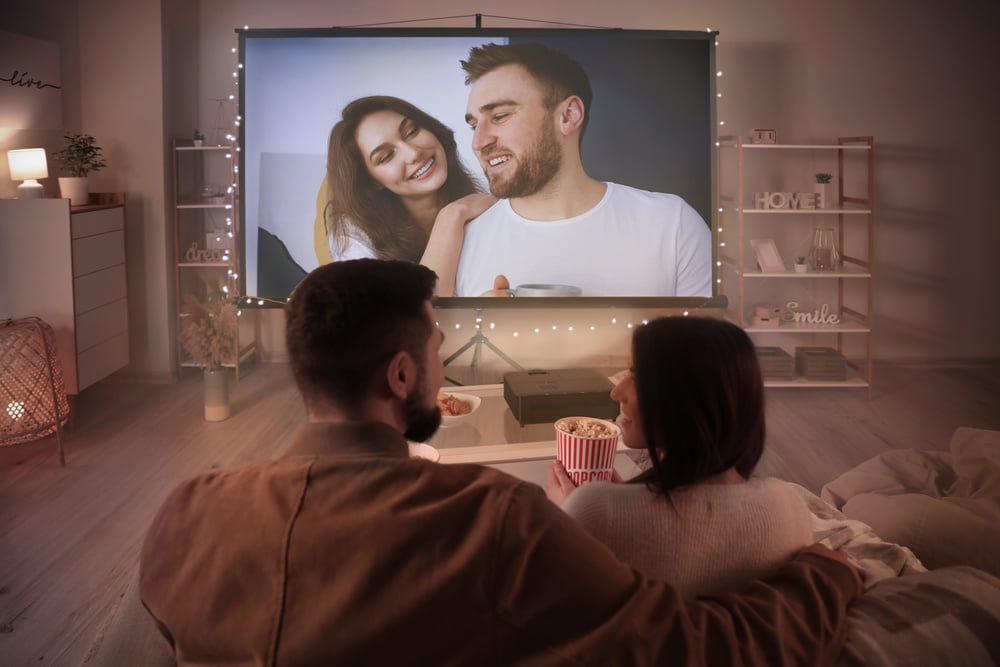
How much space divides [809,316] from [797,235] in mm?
534

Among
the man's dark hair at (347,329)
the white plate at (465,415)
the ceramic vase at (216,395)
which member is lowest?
the ceramic vase at (216,395)

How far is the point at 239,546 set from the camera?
109 centimetres

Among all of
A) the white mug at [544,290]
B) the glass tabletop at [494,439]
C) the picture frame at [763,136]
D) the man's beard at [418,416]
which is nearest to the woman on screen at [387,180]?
the white mug at [544,290]

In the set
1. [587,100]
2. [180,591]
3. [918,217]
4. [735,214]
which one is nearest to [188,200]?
[587,100]

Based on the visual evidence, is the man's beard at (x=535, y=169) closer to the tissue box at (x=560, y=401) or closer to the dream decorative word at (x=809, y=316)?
the dream decorative word at (x=809, y=316)

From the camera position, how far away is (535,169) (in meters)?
4.98

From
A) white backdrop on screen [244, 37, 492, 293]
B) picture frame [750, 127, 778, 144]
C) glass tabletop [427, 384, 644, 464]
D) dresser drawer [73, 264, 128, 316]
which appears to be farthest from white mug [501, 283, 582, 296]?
dresser drawer [73, 264, 128, 316]

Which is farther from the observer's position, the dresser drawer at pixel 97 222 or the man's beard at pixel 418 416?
the dresser drawer at pixel 97 222

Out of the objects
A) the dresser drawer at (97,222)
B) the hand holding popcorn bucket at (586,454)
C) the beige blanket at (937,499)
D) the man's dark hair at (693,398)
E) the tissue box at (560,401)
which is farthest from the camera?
the dresser drawer at (97,222)

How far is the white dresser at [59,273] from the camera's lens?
167 inches

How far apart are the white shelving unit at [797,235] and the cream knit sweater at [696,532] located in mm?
4185

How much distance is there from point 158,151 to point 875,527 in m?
4.49

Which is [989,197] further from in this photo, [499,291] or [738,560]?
[738,560]

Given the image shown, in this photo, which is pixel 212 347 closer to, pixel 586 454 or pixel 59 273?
pixel 59 273
